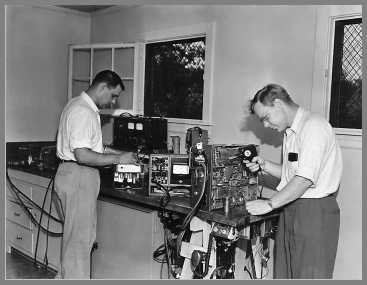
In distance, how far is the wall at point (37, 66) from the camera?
4.76 meters

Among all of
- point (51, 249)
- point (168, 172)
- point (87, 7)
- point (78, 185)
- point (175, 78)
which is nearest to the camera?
point (168, 172)

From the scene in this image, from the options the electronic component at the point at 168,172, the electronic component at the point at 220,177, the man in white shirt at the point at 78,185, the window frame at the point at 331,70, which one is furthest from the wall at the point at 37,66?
the window frame at the point at 331,70

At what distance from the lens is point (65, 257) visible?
10.6ft

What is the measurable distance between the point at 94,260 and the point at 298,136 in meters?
1.94

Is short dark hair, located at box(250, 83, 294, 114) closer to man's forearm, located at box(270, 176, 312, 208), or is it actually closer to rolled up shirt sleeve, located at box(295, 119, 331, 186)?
rolled up shirt sleeve, located at box(295, 119, 331, 186)

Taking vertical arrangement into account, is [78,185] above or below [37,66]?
below

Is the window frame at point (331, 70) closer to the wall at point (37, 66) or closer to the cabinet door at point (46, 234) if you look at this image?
the cabinet door at point (46, 234)

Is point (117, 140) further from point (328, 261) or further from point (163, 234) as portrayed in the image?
point (328, 261)

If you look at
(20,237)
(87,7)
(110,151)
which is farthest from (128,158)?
(87,7)

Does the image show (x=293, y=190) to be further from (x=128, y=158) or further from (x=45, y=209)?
(x=45, y=209)

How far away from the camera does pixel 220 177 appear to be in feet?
8.82

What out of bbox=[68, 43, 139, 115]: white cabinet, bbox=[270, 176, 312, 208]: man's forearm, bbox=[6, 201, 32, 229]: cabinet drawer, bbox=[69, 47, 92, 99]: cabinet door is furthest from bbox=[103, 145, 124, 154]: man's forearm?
bbox=[270, 176, 312, 208]: man's forearm

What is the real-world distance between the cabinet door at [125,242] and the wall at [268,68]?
106 centimetres

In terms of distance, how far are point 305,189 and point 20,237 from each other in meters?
3.07
